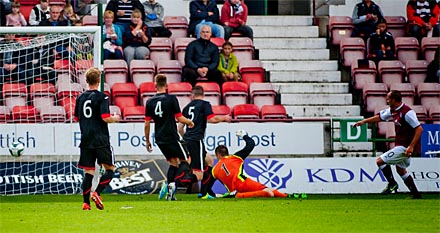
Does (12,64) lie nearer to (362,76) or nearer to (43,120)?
(43,120)

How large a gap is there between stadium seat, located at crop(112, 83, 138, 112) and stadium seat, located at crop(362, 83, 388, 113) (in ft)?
15.0

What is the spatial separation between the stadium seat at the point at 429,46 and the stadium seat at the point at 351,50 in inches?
53.8

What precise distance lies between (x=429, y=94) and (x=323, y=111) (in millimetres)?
2202

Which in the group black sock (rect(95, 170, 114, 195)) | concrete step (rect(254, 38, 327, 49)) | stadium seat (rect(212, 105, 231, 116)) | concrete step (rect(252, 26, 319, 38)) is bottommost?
black sock (rect(95, 170, 114, 195))

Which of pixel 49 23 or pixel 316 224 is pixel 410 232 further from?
pixel 49 23

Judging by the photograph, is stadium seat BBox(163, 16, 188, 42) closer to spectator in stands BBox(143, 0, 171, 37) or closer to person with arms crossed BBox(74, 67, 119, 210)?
spectator in stands BBox(143, 0, 171, 37)

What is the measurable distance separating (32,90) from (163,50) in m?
3.45

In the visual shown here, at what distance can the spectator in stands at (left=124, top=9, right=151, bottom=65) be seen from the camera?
21250 millimetres

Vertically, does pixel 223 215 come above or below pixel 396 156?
below

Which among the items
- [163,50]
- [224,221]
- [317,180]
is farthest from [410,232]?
[163,50]

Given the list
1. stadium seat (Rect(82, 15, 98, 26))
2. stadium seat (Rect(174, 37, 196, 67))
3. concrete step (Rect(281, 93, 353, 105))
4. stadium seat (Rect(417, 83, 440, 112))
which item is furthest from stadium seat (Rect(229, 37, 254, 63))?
stadium seat (Rect(417, 83, 440, 112))

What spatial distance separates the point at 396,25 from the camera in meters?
23.8

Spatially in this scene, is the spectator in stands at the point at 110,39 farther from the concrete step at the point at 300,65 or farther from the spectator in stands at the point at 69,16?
the concrete step at the point at 300,65

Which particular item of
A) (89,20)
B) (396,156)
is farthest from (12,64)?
(396,156)
